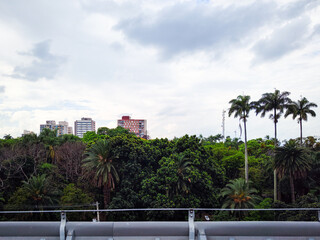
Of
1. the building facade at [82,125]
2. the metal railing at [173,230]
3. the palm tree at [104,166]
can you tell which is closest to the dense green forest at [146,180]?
the palm tree at [104,166]

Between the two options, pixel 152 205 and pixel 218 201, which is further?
pixel 218 201

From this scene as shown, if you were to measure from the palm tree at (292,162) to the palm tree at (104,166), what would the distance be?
57.2 feet

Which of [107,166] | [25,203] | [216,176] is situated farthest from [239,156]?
[25,203]

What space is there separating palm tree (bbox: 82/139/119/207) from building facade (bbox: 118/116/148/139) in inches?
4660

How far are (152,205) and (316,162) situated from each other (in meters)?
19.6

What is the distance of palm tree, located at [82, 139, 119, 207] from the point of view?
25.6 metres

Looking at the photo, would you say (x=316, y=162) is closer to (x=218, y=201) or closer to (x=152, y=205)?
(x=218, y=201)

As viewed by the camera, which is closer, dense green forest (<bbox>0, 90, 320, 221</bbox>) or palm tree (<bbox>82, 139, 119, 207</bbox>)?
dense green forest (<bbox>0, 90, 320, 221</bbox>)

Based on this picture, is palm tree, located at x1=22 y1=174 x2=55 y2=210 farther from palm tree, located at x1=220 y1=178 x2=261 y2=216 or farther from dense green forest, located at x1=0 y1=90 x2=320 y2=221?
palm tree, located at x1=220 y1=178 x2=261 y2=216

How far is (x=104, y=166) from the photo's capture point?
25.7m

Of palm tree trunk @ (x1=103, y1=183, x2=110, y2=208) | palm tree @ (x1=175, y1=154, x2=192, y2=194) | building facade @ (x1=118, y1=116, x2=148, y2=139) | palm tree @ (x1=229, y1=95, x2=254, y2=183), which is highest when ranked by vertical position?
building facade @ (x1=118, y1=116, x2=148, y2=139)

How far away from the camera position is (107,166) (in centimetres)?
2555

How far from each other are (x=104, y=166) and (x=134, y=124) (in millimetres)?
126215

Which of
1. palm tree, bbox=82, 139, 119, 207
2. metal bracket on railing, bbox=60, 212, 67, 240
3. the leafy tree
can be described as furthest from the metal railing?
palm tree, bbox=82, 139, 119, 207
